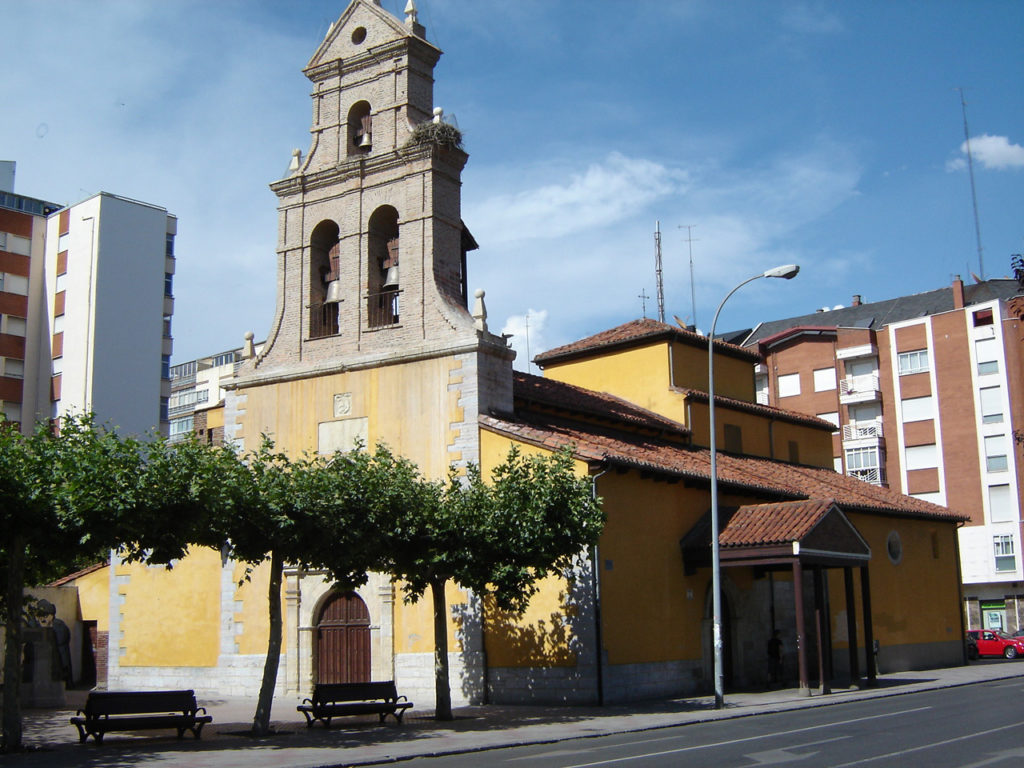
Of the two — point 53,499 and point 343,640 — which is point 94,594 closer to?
point 343,640

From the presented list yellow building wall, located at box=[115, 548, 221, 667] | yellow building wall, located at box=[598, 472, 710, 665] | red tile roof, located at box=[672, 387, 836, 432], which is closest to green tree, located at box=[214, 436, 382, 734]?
yellow building wall, located at box=[598, 472, 710, 665]

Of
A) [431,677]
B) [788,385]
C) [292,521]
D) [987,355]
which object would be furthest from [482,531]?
[788,385]

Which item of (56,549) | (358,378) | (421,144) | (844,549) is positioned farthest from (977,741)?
(421,144)

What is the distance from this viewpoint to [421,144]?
26.8 meters

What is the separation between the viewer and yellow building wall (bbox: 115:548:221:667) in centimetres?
2861

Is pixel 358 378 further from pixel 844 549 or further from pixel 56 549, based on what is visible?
pixel 844 549

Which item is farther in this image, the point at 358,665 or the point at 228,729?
the point at 358,665

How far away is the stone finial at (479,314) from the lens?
83.9ft

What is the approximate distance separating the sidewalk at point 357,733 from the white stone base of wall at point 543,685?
522 mm

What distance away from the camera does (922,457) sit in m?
56.9

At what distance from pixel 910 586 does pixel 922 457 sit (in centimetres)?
2431

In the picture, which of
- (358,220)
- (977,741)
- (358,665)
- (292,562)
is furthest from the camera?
(358,220)

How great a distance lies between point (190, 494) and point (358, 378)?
9.70 m

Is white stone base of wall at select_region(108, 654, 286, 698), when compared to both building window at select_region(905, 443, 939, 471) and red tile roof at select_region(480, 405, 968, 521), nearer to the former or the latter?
red tile roof at select_region(480, 405, 968, 521)
